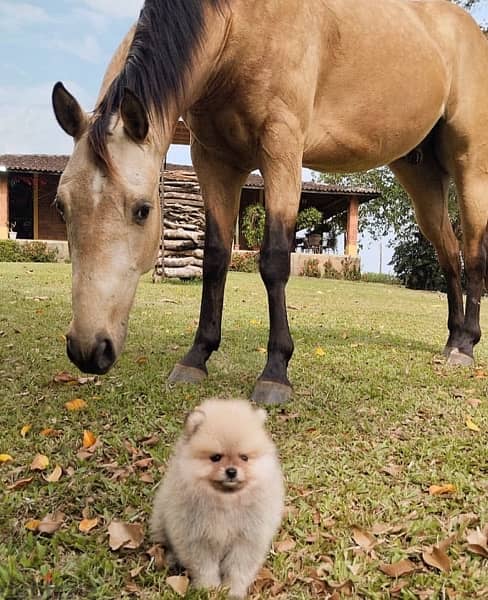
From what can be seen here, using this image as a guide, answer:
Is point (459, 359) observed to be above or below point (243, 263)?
below

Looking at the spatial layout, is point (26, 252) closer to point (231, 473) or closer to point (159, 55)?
point (159, 55)

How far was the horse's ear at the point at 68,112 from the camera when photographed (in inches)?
84.4

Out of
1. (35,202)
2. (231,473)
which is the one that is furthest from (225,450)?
(35,202)

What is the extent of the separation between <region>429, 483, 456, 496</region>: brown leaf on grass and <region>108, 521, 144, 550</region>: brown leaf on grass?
3.57 feet

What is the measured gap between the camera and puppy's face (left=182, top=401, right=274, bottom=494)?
4.75ft

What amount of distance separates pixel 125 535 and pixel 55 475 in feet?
1.71

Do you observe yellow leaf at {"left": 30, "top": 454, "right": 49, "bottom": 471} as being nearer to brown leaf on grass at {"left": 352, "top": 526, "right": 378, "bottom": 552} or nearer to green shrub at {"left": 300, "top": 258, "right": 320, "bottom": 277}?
brown leaf on grass at {"left": 352, "top": 526, "right": 378, "bottom": 552}

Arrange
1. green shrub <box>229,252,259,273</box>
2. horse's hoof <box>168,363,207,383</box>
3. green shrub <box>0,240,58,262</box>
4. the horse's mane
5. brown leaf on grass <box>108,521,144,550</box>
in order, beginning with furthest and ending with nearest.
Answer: green shrub <box>229,252,259,273</box>, green shrub <box>0,240,58,262</box>, horse's hoof <box>168,363,207,383</box>, the horse's mane, brown leaf on grass <box>108,521,144,550</box>

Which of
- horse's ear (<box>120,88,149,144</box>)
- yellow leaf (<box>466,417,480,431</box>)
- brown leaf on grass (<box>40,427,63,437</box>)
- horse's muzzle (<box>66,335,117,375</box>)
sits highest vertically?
horse's ear (<box>120,88,149,144</box>)

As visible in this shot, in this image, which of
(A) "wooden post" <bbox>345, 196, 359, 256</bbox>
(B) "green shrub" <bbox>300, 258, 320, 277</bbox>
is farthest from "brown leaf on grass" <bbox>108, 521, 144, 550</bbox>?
(A) "wooden post" <bbox>345, 196, 359, 256</bbox>

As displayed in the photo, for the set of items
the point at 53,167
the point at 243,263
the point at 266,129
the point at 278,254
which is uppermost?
the point at 53,167

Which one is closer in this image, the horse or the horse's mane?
the horse

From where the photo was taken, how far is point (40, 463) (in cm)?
215

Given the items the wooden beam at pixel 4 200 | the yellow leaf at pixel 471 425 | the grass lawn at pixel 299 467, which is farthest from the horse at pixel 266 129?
the wooden beam at pixel 4 200
